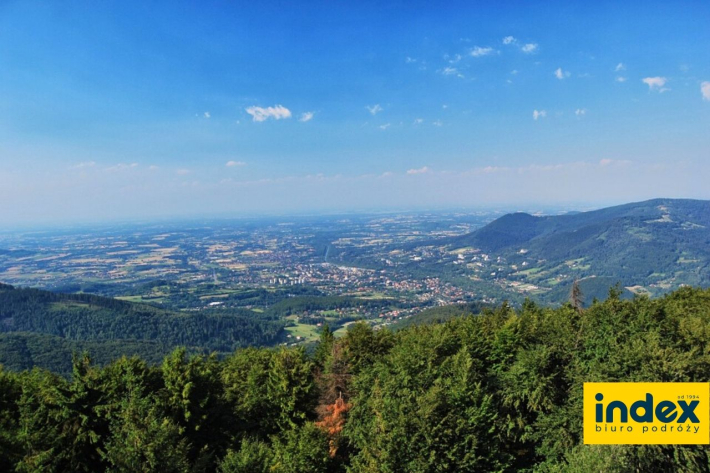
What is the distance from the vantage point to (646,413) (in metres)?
16.5

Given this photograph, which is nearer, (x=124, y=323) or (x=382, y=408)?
(x=382, y=408)

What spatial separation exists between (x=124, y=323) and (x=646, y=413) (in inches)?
6007

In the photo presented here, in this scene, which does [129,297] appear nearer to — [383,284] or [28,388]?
[383,284]

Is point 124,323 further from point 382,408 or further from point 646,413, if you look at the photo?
point 646,413

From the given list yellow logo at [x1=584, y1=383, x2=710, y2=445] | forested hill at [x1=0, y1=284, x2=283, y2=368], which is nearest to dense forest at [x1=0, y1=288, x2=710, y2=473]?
yellow logo at [x1=584, y1=383, x2=710, y2=445]

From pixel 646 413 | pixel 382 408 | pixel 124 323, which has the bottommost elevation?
pixel 124 323

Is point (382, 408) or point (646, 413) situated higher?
point (382, 408)

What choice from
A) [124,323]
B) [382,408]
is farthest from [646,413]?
[124,323]

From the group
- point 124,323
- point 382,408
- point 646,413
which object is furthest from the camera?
point 124,323

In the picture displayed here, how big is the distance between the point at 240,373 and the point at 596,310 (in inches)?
1072

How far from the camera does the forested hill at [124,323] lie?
122 metres

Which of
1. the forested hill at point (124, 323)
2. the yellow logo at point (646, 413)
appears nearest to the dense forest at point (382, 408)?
the yellow logo at point (646, 413)

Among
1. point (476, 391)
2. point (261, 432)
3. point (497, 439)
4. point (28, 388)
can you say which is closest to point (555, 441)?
point (497, 439)

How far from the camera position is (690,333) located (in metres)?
21.2
